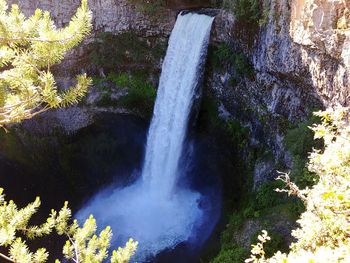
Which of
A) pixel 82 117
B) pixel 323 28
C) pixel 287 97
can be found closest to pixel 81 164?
pixel 82 117

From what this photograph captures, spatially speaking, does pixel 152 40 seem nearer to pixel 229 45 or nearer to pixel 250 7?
pixel 229 45

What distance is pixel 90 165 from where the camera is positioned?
14.5m

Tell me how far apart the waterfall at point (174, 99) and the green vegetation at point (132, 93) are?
1.07m

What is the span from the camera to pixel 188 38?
12.3 m

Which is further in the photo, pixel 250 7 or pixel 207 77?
pixel 207 77

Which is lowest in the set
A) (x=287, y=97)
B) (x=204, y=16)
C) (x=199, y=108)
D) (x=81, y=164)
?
(x=81, y=164)

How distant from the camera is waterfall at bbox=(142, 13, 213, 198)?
1223cm

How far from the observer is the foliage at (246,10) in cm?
970

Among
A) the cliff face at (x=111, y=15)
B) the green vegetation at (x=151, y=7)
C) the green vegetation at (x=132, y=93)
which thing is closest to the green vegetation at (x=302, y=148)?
the green vegetation at (x=132, y=93)

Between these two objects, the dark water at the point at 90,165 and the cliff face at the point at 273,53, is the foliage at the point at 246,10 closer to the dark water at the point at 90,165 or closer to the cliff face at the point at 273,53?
the cliff face at the point at 273,53

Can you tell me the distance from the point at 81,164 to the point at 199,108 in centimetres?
533

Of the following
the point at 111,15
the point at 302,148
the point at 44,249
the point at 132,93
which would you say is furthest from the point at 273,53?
the point at 111,15

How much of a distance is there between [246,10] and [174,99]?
419 cm

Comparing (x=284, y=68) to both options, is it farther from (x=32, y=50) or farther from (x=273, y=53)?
(x=32, y=50)
